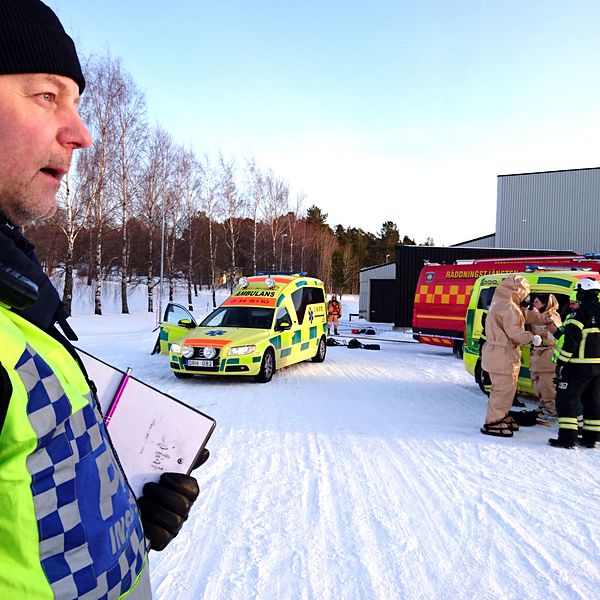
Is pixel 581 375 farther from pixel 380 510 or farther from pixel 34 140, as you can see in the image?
pixel 34 140

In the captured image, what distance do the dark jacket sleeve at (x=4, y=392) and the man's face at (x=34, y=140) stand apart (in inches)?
15.6

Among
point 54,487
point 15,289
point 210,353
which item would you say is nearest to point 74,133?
point 15,289

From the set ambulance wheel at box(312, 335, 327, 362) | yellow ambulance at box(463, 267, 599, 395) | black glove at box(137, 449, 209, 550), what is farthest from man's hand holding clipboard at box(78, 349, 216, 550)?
ambulance wheel at box(312, 335, 327, 362)

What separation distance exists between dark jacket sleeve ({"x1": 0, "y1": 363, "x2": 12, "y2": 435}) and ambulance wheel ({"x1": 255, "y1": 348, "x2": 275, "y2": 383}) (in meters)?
8.89

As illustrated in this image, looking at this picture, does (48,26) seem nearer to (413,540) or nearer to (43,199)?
(43,199)

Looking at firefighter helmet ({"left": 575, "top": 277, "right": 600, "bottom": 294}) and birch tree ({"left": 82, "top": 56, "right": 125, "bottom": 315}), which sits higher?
birch tree ({"left": 82, "top": 56, "right": 125, "bottom": 315})

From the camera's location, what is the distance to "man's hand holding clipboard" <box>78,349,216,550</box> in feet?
4.96

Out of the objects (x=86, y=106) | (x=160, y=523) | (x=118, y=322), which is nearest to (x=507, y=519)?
(x=160, y=523)

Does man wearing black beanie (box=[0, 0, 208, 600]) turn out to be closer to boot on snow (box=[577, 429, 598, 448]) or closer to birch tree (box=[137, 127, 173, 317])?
boot on snow (box=[577, 429, 598, 448])

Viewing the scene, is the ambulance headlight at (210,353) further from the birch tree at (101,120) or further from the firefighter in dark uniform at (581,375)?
the birch tree at (101,120)

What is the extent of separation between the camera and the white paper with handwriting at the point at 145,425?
162cm

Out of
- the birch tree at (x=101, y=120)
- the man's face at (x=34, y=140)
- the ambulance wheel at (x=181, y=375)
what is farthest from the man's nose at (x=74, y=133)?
the birch tree at (x=101, y=120)

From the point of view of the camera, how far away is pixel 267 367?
9930 millimetres

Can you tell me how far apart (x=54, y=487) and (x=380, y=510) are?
3.59 meters
